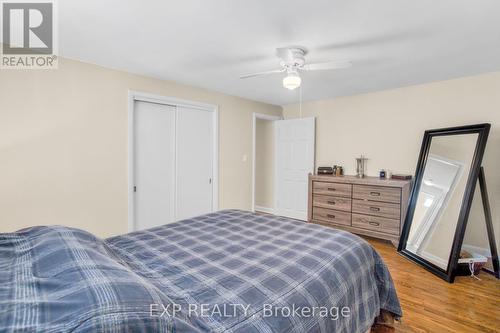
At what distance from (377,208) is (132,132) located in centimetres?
353

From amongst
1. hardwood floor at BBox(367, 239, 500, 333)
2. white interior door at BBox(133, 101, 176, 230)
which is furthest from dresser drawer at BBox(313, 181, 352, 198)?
white interior door at BBox(133, 101, 176, 230)

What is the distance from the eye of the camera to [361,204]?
377 cm

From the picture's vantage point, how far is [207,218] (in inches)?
89.3

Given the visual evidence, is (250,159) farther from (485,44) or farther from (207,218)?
(485,44)

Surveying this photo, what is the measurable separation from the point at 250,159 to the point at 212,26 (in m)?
2.93

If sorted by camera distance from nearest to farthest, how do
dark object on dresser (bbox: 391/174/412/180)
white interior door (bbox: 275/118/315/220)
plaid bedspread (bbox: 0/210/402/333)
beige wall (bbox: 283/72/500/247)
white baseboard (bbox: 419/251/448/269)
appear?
plaid bedspread (bbox: 0/210/402/333) < white baseboard (bbox: 419/251/448/269) < beige wall (bbox: 283/72/500/247) < dark object on dresser (bbox: 391/174/412/180) < white interior door (bbox: 275/118/315/220)

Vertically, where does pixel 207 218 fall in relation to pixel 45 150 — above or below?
below

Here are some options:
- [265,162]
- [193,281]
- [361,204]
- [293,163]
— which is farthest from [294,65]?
[265,162]

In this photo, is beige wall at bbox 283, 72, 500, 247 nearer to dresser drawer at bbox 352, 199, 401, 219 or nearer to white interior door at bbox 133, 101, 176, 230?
dresser drawer at bbox 352, 199, 401, 219

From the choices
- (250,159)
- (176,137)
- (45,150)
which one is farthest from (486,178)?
(45,150)

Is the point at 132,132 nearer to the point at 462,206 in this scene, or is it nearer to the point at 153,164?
the point at 153,164

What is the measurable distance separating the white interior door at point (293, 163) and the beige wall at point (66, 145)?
8.17 ft

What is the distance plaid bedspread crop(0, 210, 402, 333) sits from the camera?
0.71 m

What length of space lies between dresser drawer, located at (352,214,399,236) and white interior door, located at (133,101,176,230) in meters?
2.78
